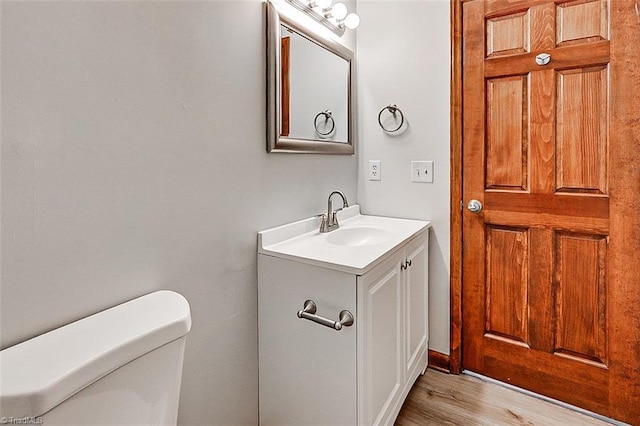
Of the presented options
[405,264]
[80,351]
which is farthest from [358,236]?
[80,351]

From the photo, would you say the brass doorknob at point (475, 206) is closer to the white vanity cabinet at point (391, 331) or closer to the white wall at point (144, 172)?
the white vanity cabinet at point (391, 331)

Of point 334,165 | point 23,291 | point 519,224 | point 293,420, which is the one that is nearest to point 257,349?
point 293,420

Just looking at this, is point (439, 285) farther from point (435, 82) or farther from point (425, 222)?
point (435, 82)

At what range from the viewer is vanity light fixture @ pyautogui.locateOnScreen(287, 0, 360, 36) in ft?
5.42

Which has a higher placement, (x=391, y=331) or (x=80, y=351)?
A: (x=80, y=351)

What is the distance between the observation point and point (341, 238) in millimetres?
1775

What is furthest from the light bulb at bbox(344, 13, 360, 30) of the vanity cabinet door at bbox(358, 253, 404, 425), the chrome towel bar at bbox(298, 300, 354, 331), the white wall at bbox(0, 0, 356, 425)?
the chrome towel bar at bbox(298, 300, 354, 331)

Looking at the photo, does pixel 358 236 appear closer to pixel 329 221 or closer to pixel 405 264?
pixel 329 221

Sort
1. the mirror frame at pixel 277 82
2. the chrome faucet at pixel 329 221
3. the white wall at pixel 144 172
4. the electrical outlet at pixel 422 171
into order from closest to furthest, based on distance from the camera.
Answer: the white wall at pixel 144 172 < the mirror frame at pixel 277 82 < the chrome faucet at pixel 329 221 < the electrical outlet at pixel 422 171

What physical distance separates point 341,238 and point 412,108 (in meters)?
0.84

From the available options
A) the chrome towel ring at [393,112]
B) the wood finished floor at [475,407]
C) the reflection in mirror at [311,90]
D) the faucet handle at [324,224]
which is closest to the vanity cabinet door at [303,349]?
the faucet handle at [324,224]

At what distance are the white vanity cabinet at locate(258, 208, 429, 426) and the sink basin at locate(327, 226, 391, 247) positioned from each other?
225 mm

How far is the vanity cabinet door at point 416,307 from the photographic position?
64.8 inches

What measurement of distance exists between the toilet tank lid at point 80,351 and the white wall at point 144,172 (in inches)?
2.5
